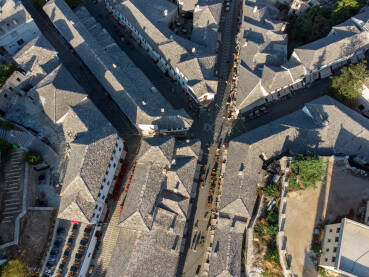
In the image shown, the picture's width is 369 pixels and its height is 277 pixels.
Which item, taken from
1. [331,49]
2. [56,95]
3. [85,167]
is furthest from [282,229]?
[56,95]

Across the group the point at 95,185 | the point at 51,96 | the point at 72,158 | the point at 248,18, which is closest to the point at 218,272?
the point at 95,185

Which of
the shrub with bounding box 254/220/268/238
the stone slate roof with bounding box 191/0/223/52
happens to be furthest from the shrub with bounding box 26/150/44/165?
the stone slate roof with bounding box 191/0/223/52

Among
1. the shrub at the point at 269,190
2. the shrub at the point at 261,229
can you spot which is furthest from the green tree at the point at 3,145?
the shrub at the point at 269,190

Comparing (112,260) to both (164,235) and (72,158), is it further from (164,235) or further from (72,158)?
(72,158)

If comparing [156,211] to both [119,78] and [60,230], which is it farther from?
[119,78]

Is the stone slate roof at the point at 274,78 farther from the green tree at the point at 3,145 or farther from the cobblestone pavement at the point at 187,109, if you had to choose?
the green tree at the point at 3,145
